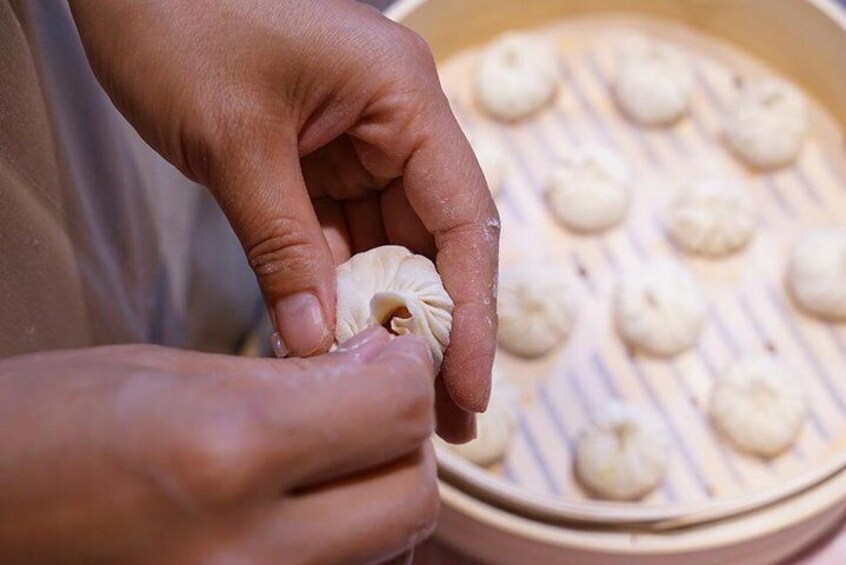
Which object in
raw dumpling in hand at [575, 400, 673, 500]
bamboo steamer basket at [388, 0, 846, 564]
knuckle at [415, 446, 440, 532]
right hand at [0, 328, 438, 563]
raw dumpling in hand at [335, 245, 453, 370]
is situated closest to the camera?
right hand at [0, 328, 438, 563]

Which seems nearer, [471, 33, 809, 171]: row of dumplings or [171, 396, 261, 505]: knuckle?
[171, 396, 261, 505]: knuckle

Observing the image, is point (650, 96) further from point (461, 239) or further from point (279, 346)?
point (279, 346)

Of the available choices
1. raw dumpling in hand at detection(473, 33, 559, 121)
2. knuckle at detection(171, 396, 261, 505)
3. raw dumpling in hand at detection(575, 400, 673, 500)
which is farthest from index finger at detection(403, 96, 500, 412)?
raw dumpling in hand at detection(473, 33, 559, 121)

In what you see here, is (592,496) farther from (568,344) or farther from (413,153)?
(413,153)

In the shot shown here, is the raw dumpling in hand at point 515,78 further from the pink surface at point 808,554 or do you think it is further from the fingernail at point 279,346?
the fingernail at point 279,346

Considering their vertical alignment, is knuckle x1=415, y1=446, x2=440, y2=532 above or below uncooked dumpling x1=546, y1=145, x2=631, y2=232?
above

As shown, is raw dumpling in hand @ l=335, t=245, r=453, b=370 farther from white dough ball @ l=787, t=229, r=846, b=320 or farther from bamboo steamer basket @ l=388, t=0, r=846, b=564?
white dough ball @ l=787, t=229, r=846, b=320

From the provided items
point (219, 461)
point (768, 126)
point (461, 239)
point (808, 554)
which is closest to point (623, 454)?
point (808, 554)

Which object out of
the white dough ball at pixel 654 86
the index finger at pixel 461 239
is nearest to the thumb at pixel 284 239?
the index finger at pixel 461 239
